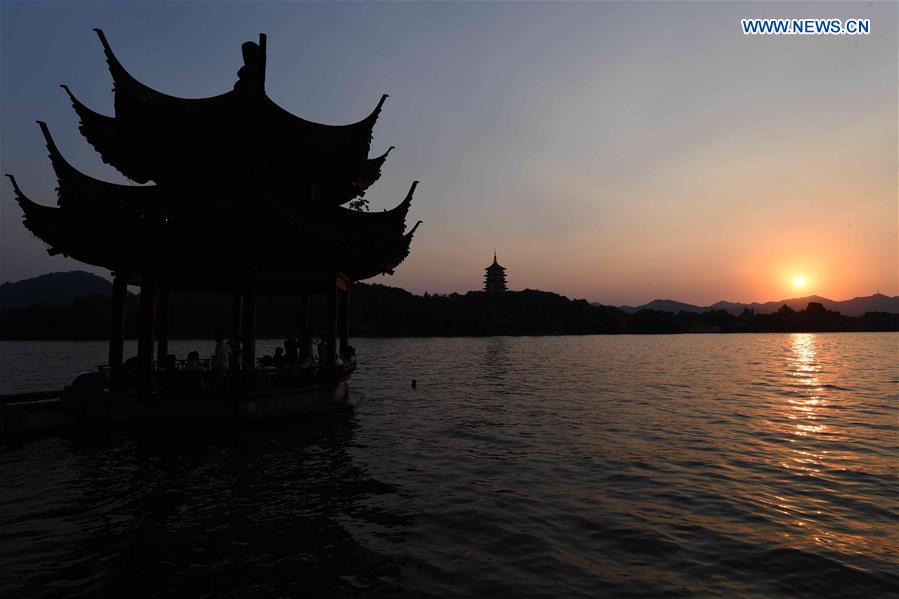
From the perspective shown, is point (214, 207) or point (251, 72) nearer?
point (214, 207)

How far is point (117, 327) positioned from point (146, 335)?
55.3 inches

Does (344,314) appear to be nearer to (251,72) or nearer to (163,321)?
(163,321)

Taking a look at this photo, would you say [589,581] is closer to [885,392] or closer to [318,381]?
[318,381]

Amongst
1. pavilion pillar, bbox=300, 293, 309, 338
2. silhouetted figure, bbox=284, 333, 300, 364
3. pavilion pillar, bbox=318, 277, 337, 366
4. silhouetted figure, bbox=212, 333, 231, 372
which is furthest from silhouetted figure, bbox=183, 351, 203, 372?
pavilion pillar, bbox=300, 293, 309, 338

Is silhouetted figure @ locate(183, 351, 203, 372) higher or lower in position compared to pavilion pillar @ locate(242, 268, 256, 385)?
lower

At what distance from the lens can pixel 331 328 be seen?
1717cm

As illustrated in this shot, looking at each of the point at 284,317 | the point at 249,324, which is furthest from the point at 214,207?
the point at 284,317

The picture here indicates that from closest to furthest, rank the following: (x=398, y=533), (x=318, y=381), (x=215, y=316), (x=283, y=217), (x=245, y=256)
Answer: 1. (x=398, y=533)
2. (x=283, y=217)
3. (x=245, y=256)
4. (x=318, y=381)
5. (x=215, y=316)

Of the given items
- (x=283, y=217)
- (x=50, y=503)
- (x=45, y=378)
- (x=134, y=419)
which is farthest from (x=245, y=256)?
(x=45, y=378)

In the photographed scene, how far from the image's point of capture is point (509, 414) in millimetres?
20422

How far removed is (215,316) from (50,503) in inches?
6063

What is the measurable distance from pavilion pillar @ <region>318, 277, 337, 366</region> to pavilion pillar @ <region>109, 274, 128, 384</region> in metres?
5.70

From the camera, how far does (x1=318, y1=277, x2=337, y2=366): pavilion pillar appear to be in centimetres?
1634

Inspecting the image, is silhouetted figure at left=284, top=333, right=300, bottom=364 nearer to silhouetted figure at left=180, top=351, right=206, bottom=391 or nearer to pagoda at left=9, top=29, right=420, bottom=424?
pagoda at left=9, top=29, right=420, bottom=424
